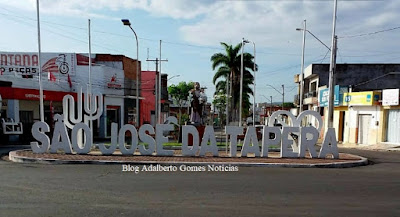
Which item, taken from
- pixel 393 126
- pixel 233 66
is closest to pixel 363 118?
pixel 393 126

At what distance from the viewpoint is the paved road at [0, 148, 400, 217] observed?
622 cm

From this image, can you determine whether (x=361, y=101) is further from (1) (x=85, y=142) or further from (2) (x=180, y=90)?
(2) (x=180, y=90)

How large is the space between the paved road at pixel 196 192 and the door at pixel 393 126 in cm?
1202

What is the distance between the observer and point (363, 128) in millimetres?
24656

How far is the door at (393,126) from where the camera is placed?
21250mm

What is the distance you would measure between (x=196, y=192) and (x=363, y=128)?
70.0 ft

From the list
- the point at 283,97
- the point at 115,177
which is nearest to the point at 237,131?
the point at 115,177

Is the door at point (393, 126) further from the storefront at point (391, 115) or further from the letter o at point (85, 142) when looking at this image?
the letter o at point (85, 142)

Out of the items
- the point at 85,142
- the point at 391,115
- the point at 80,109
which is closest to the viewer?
the point at 85,142

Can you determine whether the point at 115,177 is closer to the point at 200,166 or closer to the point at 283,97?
the point at 200,166

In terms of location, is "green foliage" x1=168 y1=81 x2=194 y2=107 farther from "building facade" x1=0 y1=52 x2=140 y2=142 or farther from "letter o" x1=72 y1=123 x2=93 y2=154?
"letter o" x1=72 y1=123 x2=93 y2=154

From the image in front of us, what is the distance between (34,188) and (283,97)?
6037 cm

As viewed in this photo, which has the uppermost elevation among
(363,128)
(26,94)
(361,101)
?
(26,94)

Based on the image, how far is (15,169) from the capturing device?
10.7 metres
